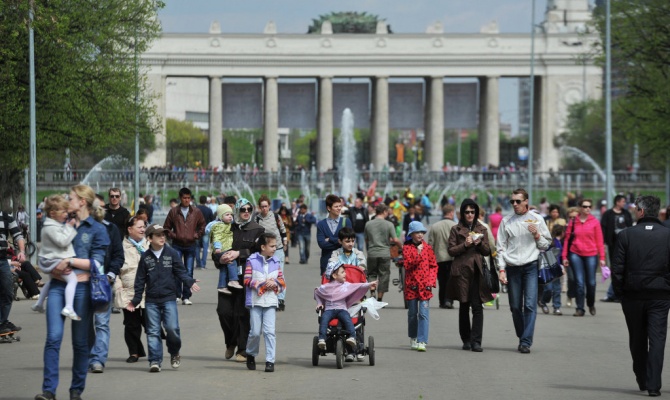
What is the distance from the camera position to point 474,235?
17688 millimetres

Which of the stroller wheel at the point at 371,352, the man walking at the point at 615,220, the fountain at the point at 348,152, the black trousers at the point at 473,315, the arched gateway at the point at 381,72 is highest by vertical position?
the arched gateway at the point at 381,72

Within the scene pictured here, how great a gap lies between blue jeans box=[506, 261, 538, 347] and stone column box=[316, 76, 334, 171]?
93.4 metres

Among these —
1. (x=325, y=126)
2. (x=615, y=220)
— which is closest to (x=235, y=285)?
(x=615, y=220)

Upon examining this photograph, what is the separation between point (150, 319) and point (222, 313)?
1.39 m

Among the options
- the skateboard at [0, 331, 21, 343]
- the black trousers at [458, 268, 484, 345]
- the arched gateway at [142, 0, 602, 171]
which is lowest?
the skateboard at [0, 331, 21, 343]

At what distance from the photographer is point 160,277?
15.5 metres

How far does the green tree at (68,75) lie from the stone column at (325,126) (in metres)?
71.5

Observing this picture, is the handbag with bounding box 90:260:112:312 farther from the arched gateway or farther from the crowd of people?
the arched gateway

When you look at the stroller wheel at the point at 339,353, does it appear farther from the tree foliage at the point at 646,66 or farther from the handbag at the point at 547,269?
the tree foliage at the point at 646,66

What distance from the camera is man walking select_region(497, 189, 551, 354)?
58.0 feet

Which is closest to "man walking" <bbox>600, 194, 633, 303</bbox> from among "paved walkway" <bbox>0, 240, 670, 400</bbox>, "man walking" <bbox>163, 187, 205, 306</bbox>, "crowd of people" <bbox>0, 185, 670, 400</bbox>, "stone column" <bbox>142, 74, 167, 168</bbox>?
"paved walkway" <bbox>0, 240, 670, 400</bbox>

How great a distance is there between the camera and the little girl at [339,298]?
15758 mm

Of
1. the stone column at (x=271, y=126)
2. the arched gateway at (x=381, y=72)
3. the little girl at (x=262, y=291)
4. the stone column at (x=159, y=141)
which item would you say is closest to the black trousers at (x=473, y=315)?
the little girl at (x=262, y=291)

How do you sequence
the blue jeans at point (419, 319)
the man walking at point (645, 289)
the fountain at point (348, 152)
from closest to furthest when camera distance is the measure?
the man walking at point (645, 289)
the blue jeans at point (419, 319)
the fountain at point (348, 152)
